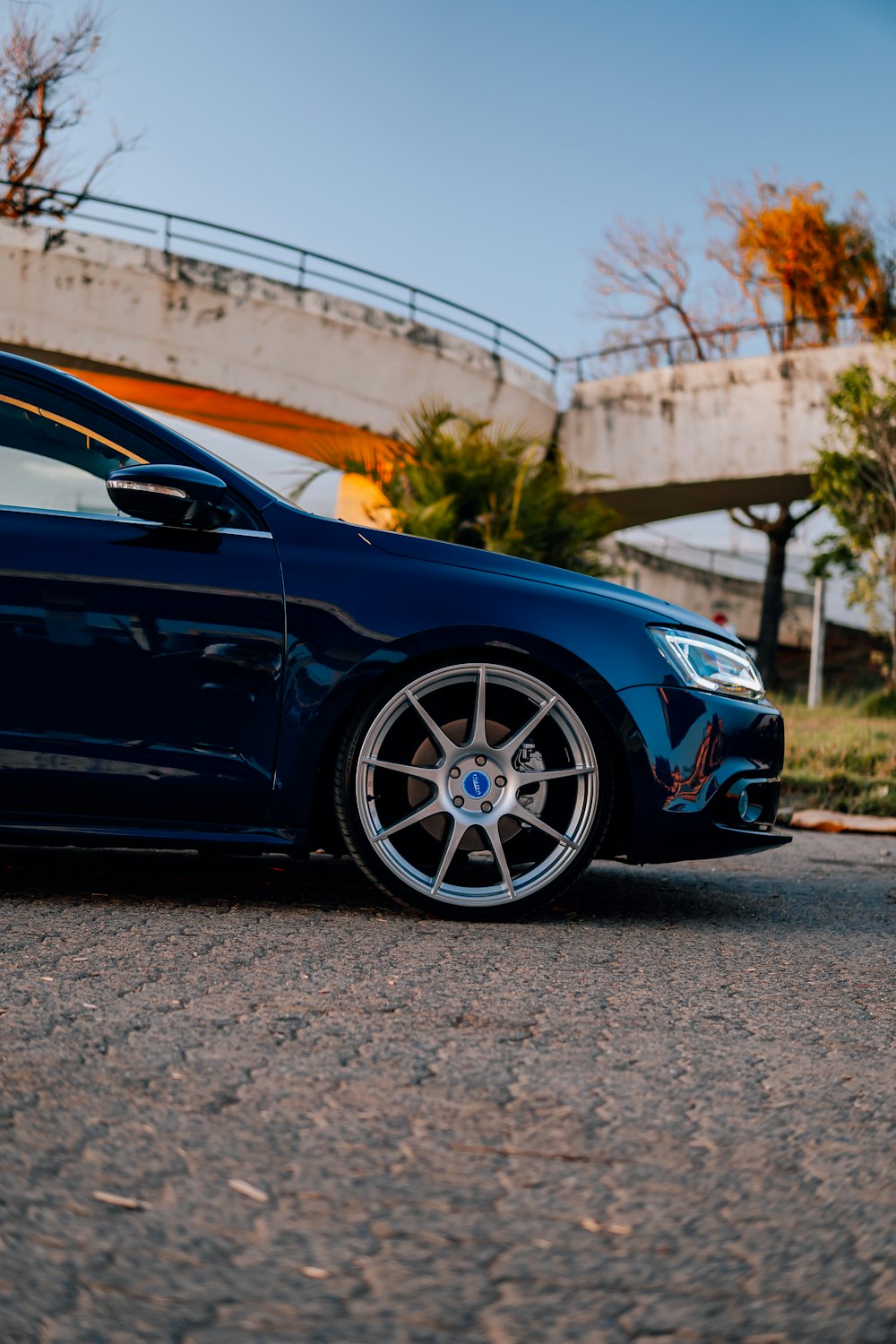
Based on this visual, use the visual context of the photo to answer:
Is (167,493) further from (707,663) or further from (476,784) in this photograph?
(707,663)

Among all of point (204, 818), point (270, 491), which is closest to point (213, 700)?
point (204, 818)

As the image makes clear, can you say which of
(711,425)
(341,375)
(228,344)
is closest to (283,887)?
(228,344)

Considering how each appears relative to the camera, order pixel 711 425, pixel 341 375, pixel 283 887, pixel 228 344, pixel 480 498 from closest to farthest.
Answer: pixel 283 887, pixel 480 498, pixel 228 344, pixel 341 375, pixel 711 425

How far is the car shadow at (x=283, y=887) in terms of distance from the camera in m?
4.00

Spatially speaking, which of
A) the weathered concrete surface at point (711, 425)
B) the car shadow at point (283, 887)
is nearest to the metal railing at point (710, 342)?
the weathered concrete surface at point (711, 425)

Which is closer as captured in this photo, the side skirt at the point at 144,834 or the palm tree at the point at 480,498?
the side skirt at the point at 144,834

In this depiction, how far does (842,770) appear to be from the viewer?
29.4ft

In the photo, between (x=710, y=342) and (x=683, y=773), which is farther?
(x=710, y=342)

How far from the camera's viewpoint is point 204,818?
3.69 metres

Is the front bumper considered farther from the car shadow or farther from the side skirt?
the side skirt

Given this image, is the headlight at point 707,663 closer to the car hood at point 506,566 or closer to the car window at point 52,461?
the car hood at point 506,566

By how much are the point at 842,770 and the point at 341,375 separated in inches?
489

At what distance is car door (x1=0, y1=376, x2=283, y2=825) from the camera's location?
3633 millimetres

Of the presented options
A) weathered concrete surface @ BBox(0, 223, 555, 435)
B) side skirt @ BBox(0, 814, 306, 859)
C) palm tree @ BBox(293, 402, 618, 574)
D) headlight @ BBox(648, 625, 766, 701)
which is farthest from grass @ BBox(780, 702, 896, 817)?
weathered concrete surface @ BBox(0, 223, 555, 435)
